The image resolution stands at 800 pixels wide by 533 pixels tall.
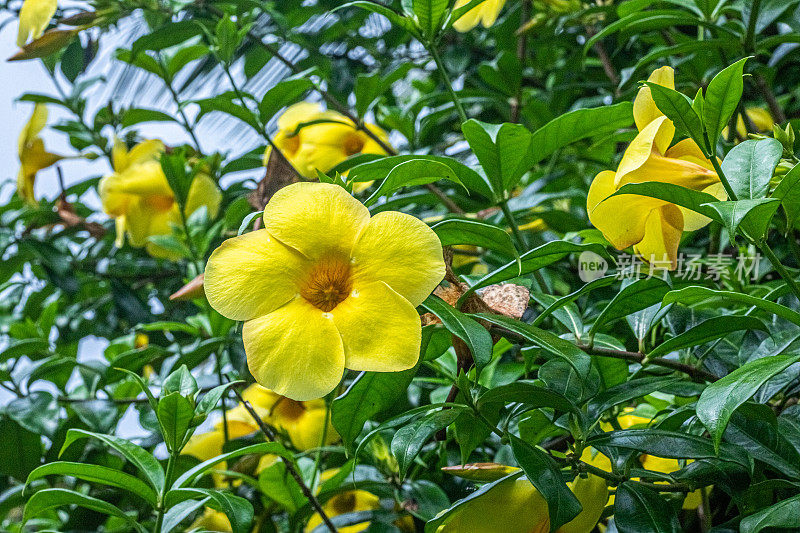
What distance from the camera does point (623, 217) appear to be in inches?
26.3

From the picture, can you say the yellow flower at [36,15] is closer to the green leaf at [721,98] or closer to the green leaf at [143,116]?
the green leaf at [143,116]

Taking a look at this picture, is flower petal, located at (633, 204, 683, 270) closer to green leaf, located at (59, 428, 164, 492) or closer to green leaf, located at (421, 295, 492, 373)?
green leaf, located at (421, 295, 492, 373)

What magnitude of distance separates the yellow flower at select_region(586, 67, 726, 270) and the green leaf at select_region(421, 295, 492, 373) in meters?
0.16

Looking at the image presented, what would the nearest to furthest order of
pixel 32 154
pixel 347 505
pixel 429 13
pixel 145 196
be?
pixel 429 13, pixel 347 505, pixel 145 196, pixel 32 154

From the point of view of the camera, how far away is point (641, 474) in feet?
2.30

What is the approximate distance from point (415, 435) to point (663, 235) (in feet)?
1.00

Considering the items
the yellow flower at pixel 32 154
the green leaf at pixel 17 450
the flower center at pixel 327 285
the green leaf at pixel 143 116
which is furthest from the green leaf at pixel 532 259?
the yellow flower at pixel 32 154

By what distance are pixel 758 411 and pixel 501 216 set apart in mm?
523

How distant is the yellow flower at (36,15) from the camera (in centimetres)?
111

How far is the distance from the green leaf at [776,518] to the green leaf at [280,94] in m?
0.81

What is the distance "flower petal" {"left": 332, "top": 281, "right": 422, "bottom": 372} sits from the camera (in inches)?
22.5

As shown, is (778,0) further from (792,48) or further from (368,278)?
(368,278)

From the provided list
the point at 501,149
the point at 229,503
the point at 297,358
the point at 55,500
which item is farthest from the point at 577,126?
the point at 55,500

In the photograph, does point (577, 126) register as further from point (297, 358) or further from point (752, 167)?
point (297, 358)
